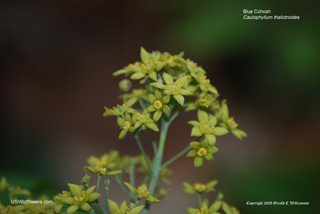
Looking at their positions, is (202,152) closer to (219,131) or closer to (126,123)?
(219,131)

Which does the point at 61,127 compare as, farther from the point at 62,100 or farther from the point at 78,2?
the point at 78,2

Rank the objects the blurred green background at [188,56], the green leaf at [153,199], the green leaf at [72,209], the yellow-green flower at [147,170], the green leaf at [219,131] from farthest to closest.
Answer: the blurred green background at [188,56] → the yellow-green flower at [147,170] → the green leaf at [219,131] → the green leaf at [153,199] → the green leaf at [72,209]

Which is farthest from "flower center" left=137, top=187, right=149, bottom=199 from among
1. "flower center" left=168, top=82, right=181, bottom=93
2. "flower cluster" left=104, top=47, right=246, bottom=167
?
"flower center" left=168, top=82, right=181, bottom=93

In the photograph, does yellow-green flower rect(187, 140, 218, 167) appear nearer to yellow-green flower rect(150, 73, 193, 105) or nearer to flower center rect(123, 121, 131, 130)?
yellow-green flower rect(150, 73, 193, 105)

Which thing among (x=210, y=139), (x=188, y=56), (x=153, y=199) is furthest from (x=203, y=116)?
(x=188, y=56)

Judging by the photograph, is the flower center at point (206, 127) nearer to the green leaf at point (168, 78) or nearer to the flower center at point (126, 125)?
the green leaf at point (168, 78)

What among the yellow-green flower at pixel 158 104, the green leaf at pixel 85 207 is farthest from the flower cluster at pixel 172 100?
A: the green leaf at pixel 85 207

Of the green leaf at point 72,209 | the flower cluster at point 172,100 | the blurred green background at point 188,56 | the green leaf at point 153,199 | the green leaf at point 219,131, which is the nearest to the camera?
the green leaf at point 72,209
